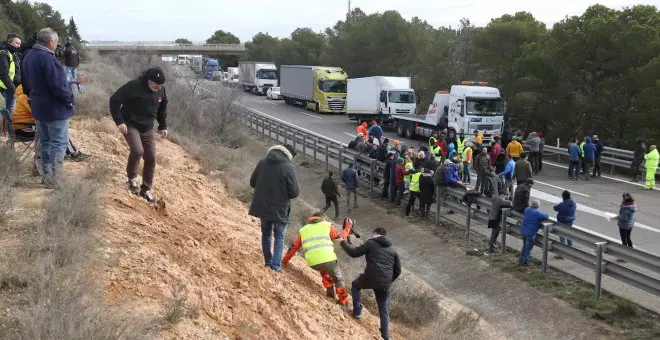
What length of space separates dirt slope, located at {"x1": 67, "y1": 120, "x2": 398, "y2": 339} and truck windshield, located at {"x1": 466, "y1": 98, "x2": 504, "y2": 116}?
66.6 ft

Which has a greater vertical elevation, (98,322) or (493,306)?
(98,322)

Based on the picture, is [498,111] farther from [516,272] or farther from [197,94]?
[516,272]

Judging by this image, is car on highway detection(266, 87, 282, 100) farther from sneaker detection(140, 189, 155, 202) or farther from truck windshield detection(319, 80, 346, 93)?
sneaker detection(140, 189, 155, 202)

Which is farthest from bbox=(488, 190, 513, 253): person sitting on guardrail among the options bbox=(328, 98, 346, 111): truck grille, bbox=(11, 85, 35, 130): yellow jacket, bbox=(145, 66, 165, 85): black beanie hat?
bbox=(328, 98, 346, 111): truck grille

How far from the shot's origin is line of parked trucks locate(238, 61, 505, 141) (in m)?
28.8

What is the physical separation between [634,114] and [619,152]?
2.40 m

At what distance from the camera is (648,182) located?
20.0 metres

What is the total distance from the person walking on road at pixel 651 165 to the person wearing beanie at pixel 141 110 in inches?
642

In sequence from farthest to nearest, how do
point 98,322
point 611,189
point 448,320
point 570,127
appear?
point 570,127 → point 611,189 → point 448,320 → point 98,322

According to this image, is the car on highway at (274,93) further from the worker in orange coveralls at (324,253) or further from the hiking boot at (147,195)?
the worker in orange coveralls at (324,253)

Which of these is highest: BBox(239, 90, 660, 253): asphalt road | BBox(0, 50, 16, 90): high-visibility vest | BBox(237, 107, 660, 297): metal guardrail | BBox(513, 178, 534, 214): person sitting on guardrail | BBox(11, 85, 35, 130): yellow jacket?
BBox(0, 50, 16, 90): high-visibility vest

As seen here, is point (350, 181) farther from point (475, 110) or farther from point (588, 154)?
point (475, 110)

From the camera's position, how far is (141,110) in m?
7.80

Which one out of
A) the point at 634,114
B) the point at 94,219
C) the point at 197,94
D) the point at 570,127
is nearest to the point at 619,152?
the point at 634,114
